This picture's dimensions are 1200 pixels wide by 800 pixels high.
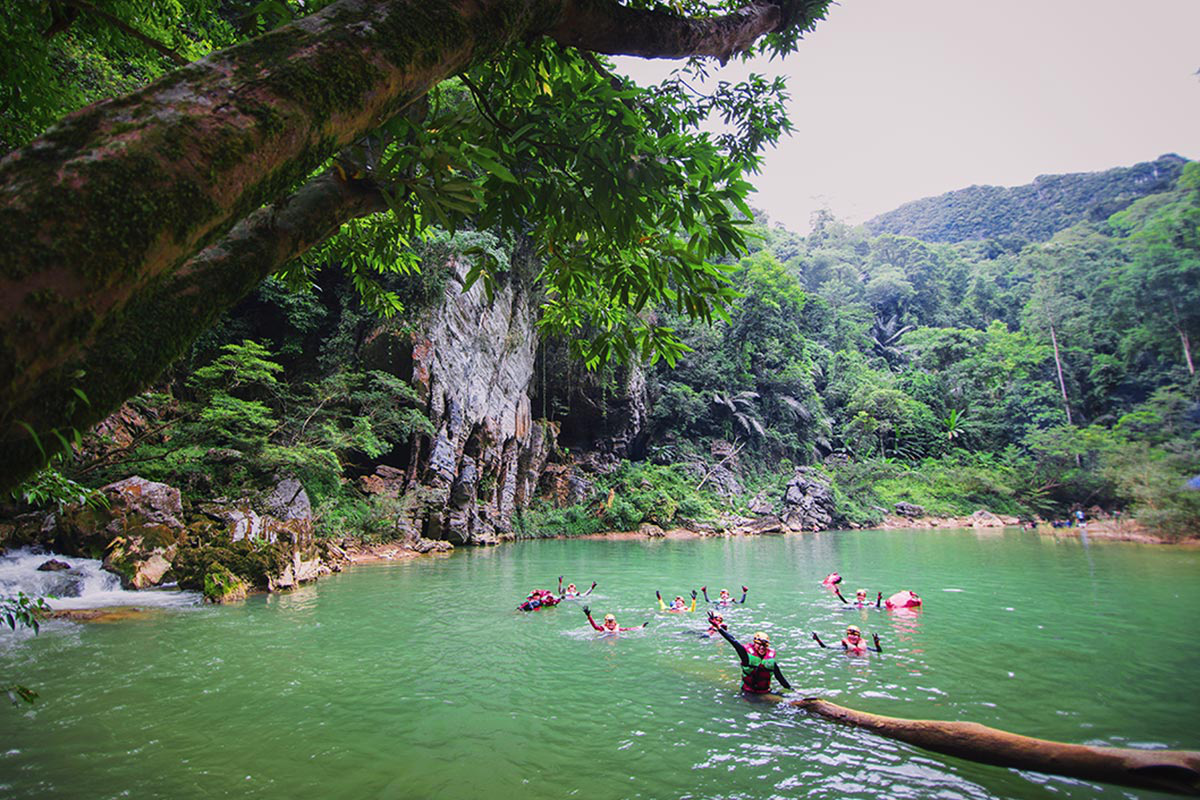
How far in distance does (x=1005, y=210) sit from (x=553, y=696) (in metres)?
79.0

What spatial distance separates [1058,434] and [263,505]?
1179 inches

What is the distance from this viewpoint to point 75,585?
365 inches

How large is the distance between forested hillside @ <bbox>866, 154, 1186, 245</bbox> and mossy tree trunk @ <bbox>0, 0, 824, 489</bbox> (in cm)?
5707

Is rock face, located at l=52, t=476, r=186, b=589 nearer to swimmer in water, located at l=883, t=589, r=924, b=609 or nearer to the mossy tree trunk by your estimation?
the mossy tree trunk

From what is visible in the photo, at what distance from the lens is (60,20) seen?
1940mm

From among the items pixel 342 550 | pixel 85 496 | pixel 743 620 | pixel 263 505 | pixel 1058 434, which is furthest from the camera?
pixel 1058 434

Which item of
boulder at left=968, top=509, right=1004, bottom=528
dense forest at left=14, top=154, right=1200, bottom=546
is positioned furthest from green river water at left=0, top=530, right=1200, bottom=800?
boulder at left=968, top=509, right=1004, bottom=528

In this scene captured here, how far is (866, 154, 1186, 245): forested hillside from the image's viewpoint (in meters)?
50.7

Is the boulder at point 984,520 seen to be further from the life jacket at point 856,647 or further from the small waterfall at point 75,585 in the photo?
the small waterfall at point 75,585

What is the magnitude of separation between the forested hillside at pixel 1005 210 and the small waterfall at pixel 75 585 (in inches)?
2307

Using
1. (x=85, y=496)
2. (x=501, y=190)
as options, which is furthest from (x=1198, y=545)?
(x=85, y=496)

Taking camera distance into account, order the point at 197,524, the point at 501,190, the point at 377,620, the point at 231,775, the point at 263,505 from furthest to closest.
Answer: the point at 263,505, the point at 197,524, the point at 377,620, the point at 231,775, the point at 501,190

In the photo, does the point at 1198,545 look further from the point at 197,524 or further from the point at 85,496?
the point at 197,524

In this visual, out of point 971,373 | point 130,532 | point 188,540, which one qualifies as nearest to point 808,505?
point 971,373
